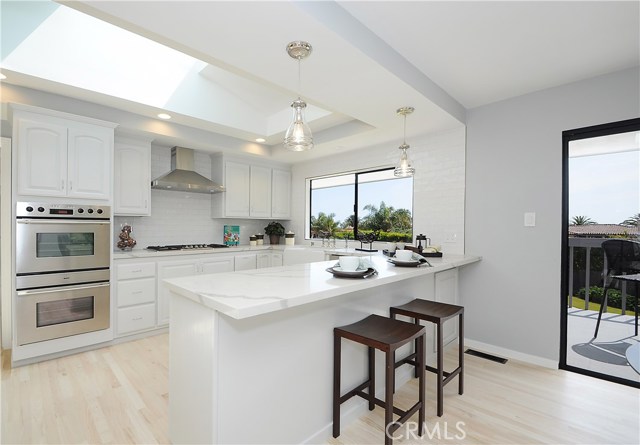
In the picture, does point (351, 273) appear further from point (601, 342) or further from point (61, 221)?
point (61, 221)

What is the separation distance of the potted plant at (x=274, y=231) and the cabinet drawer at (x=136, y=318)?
2.23 meters

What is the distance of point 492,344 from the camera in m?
3.13

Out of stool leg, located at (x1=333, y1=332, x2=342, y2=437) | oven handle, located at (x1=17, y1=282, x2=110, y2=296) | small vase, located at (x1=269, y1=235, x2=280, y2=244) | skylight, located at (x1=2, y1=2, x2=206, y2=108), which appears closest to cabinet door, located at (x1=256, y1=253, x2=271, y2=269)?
small vase, located at (x1=269, y1=235, x2=280, y2=244)

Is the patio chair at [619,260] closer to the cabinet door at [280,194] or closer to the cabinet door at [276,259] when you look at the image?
the cabinet door at [276,259]

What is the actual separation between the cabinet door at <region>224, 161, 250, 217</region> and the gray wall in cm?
320

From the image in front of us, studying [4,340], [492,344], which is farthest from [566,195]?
[4,340]

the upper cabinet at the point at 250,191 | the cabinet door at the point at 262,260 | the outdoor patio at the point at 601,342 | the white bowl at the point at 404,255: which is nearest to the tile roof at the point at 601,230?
the outdoor patio at the point at 601,342

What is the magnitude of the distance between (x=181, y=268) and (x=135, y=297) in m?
0.57

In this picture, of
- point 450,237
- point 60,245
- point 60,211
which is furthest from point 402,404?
point 60,211

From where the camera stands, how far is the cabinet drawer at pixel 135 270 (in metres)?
3.30

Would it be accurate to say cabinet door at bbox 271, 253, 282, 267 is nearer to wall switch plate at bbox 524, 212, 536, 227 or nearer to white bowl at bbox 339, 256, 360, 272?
white bowl at bbox 339, 256, 360, 272

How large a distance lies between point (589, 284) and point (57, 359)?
196 inches

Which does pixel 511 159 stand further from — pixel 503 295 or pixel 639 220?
pixel 503 295

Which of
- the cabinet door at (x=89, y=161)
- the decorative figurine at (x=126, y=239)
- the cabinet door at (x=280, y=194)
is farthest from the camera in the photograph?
the cabinet door at (x=280, y=194)
